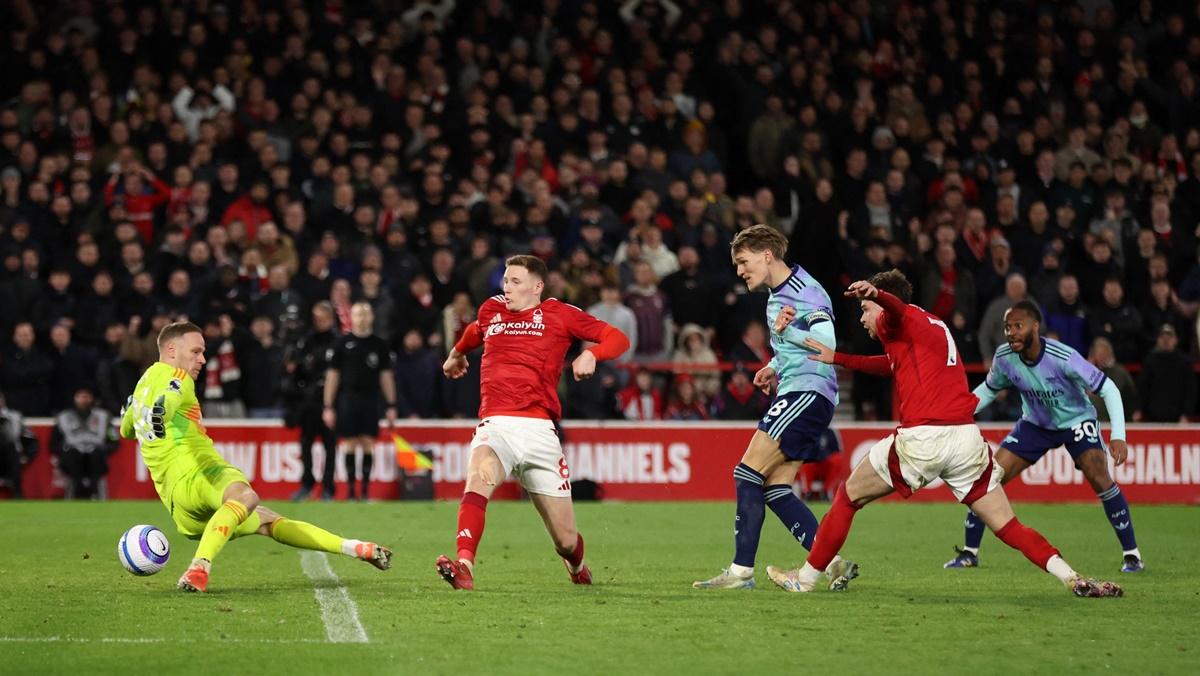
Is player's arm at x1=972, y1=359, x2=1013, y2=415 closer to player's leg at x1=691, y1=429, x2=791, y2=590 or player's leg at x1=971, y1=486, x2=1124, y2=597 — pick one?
player's leg at x1=971, y1=486, x2=1124, y2=597

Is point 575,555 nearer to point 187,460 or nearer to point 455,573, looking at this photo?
point 455,573

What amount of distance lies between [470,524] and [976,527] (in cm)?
419

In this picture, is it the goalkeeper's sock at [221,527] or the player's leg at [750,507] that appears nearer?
the goalkeeper's sock at [221,527]

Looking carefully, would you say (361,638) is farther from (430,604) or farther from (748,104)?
(748,104)

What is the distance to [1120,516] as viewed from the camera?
12.1 meters

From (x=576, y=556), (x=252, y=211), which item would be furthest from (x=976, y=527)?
(x=252, y=211)

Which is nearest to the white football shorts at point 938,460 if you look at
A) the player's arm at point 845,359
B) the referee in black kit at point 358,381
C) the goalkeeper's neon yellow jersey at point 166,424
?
the player's arm at point 845,359

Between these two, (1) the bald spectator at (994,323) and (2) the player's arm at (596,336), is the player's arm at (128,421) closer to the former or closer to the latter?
(2) the player's arm at (596,336)

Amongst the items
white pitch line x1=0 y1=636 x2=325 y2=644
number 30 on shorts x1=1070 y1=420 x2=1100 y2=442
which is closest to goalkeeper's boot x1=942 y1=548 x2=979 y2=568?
number 30 on shorts x1=1070 y1=420 x2=1100 y2=442

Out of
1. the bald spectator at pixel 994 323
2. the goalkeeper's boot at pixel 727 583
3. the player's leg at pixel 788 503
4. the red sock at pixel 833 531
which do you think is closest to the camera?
the red sock at pixel 833 531

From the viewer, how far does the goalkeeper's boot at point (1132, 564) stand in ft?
38.2

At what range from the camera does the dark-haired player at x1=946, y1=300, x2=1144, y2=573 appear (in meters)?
11.7

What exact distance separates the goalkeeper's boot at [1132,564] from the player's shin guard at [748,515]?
128 inches

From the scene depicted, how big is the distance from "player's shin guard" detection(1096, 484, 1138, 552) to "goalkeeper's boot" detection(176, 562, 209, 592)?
6.49 meters
